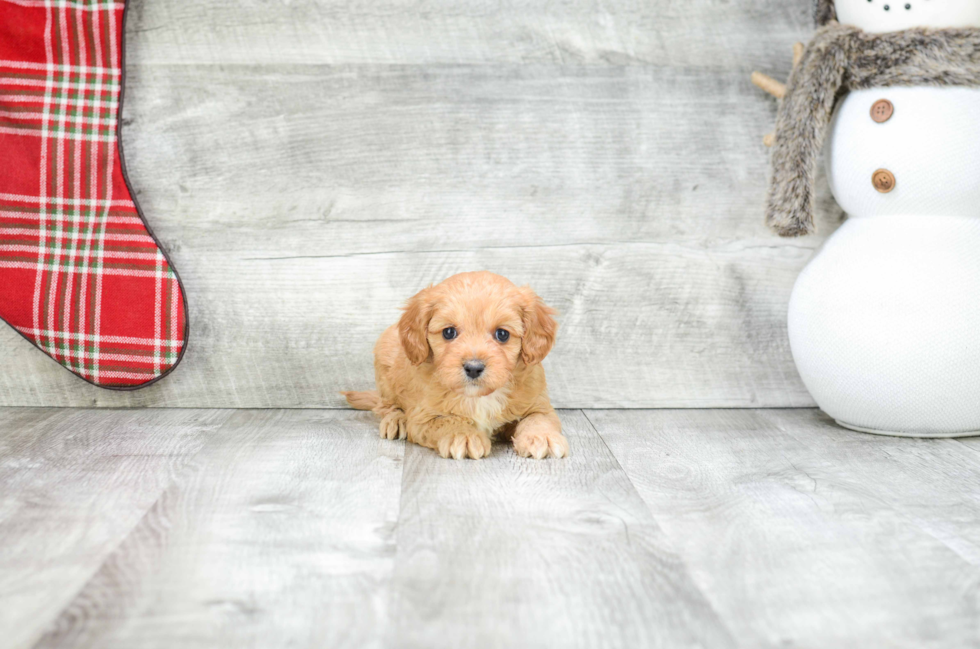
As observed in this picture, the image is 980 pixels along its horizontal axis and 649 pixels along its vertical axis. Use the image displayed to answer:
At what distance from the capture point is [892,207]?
1.79 m

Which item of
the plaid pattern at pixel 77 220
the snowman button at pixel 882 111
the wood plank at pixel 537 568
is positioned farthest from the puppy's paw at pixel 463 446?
the snowman button at pixel 882 111

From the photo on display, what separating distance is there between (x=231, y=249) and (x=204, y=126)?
32 cm

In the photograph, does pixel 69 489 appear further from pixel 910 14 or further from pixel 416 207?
pixel 910 14

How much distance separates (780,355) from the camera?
2.18m

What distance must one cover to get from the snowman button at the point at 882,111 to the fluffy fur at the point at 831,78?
42 millimetres

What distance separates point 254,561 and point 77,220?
1275 millimetres

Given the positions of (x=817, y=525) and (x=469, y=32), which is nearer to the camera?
(x=817, y=525)

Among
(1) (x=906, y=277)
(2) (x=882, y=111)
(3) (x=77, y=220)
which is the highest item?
(2) (x=882, y=111)

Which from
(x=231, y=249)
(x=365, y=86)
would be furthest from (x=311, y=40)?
(x=231, y=249)

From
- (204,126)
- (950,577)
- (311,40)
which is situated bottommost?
(950,577)

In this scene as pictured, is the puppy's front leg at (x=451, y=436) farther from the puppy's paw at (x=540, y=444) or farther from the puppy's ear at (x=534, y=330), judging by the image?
the puppy's ear at (x=534, y=330)

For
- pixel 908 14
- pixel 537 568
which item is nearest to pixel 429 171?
pixel 908 14

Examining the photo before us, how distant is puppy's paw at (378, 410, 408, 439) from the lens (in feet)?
5.88

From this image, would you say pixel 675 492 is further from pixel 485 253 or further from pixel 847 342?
pixel 485 253
